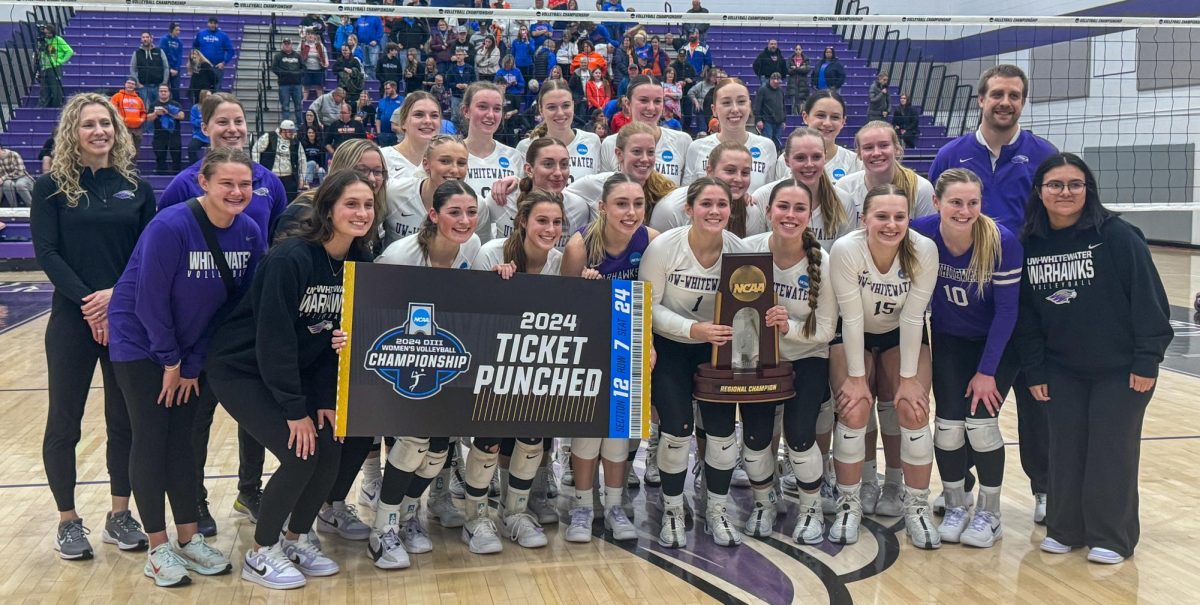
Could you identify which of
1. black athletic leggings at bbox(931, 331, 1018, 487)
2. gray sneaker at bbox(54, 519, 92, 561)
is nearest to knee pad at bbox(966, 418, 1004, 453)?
black athletic leggings at bbox(931, 331, 1018, 487)

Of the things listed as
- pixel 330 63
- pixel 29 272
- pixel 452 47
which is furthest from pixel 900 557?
pixel 29 272

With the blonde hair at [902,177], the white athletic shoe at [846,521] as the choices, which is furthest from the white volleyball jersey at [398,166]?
the white athletic shoe at [846,521]

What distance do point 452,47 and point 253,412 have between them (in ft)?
38.6

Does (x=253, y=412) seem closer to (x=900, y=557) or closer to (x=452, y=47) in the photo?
(x=900, y=557)

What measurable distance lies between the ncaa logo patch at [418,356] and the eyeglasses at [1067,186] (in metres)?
2.44

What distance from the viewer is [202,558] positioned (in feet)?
13.2

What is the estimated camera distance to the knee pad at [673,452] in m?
4.33

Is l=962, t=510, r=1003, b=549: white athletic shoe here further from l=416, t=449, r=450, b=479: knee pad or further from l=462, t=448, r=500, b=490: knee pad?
l=416, t=449, r=450, b=479: knee pad

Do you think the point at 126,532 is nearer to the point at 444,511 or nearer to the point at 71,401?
the point at 71,401

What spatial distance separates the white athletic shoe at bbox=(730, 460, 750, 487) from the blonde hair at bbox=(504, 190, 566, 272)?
1.79 m

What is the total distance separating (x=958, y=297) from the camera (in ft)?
14.2

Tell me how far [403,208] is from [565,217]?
76 centimetres

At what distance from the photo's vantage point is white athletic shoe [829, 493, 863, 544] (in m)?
4.40

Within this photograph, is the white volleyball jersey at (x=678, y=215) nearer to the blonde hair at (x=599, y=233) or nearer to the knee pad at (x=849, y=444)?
the blonde hair at (x=599, y=233)
